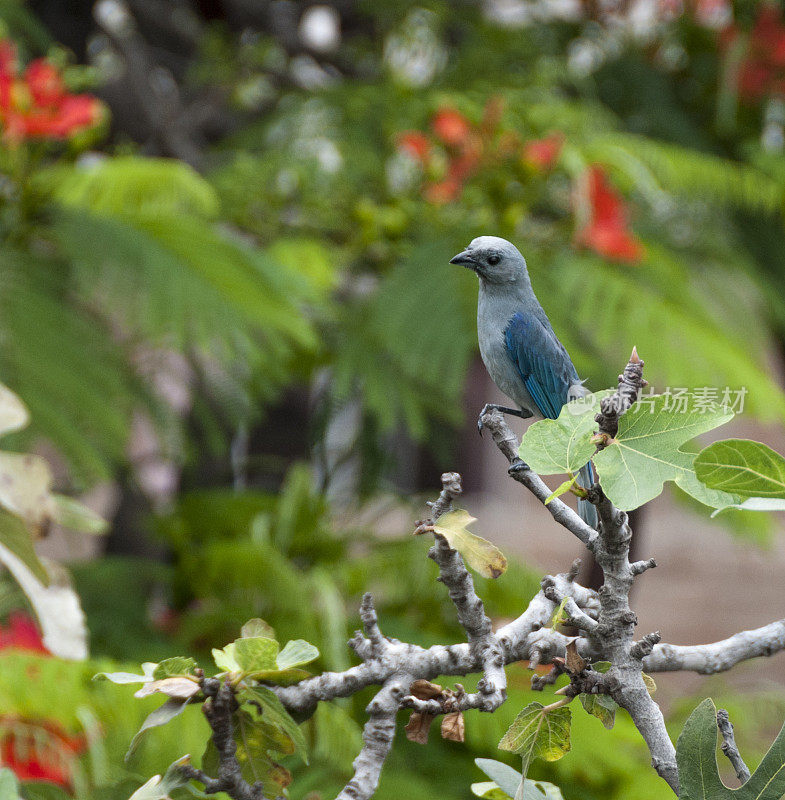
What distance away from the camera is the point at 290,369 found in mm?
951

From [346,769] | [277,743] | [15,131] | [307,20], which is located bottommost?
[346,769]

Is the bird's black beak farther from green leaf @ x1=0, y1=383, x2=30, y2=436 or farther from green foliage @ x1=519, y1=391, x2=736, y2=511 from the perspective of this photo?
green leaf @ x1=0, y1=383, x2=30, y2=436

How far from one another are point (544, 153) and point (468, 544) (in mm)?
524

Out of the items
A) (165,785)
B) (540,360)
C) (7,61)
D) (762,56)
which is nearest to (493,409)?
(540,360)

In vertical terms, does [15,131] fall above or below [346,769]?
above

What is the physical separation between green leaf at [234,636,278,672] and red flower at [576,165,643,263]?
461mm

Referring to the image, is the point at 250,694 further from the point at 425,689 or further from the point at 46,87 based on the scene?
the point at 46,87

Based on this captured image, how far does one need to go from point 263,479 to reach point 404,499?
0.40 meters

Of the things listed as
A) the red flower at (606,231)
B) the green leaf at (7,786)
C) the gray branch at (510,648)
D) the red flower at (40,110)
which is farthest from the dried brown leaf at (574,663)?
the red flower at (40,110)

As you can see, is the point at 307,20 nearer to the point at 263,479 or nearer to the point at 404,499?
the point at 263,479

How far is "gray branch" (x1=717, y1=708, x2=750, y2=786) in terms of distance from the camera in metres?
0.22

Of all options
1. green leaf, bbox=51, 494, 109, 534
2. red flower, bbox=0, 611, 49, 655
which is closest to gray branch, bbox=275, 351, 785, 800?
green leaf, bbox=51, 494, 109, 534

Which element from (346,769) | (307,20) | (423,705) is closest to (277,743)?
(423,705)

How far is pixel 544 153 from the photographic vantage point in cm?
66
